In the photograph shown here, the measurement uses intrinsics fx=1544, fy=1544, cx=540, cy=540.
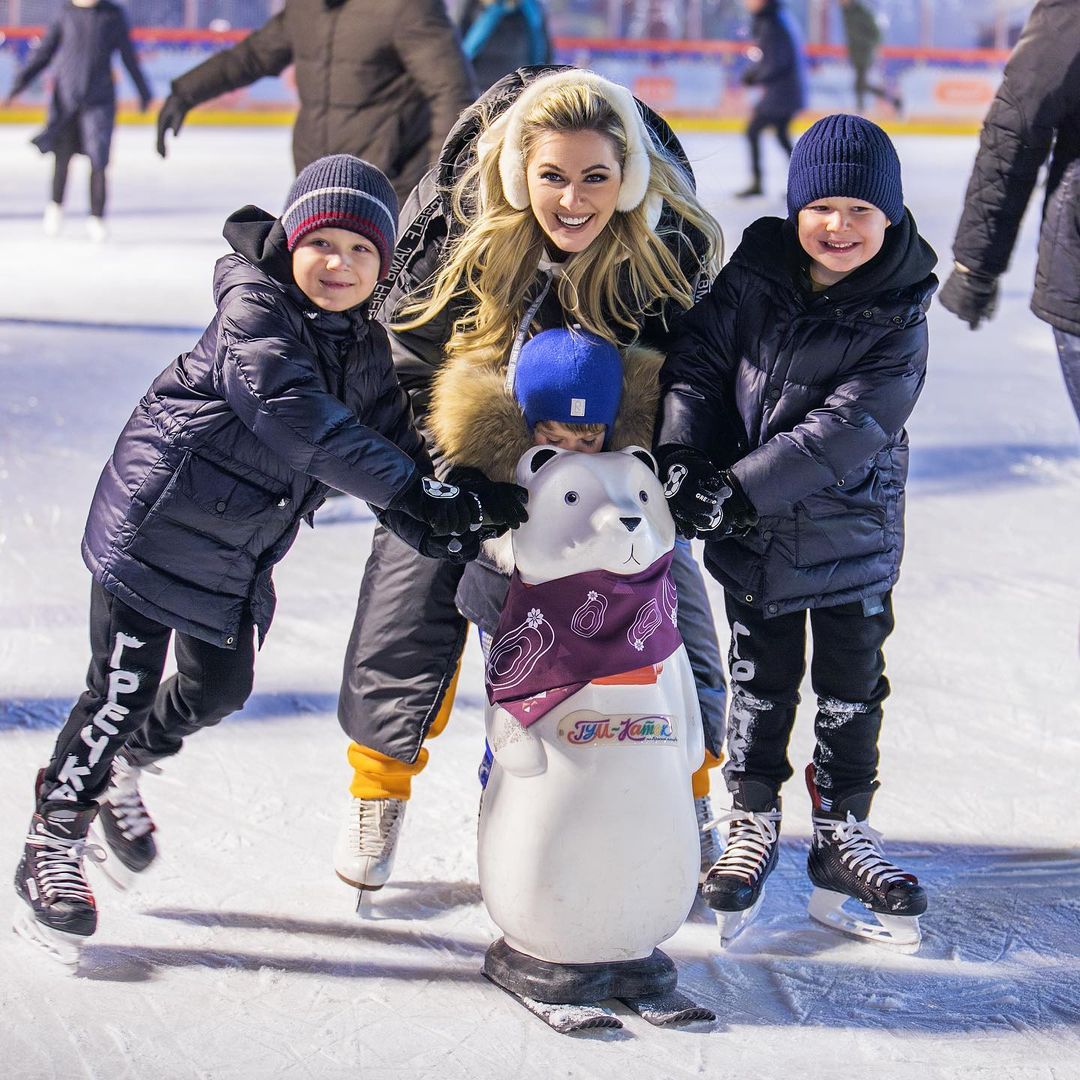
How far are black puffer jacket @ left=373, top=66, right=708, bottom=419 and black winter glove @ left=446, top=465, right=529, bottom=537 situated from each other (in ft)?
1.21

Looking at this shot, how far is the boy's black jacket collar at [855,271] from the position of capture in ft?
7.06

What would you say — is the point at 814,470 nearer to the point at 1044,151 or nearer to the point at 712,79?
the point at 1044,151

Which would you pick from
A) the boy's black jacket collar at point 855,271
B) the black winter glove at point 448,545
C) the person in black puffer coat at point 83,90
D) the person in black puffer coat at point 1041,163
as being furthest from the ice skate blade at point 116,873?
the person in black puffer coat at point 83,90

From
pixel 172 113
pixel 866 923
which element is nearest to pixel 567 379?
pixel 866 923

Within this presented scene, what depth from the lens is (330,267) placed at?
207cm

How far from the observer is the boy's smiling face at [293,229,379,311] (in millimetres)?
2078

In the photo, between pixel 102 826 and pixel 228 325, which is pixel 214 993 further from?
pixel 228 325

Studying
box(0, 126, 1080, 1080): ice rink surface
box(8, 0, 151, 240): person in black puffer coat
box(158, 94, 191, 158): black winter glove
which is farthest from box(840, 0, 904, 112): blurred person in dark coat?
box(158, 94, 191, 158): black winter glove

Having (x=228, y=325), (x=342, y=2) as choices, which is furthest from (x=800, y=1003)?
(x=342, y=2)

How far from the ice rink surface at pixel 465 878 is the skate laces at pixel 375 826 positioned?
77 millimetres

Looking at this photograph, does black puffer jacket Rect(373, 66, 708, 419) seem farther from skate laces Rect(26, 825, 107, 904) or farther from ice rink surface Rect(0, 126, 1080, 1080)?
skate laces Rect(26, 825, 107, 904)

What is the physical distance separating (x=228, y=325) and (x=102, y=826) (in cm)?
84

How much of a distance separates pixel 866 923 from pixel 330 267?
49.3 inches

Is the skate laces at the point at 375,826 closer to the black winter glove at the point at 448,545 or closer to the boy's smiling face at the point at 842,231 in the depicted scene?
the black winter glove at the point at 448,545
